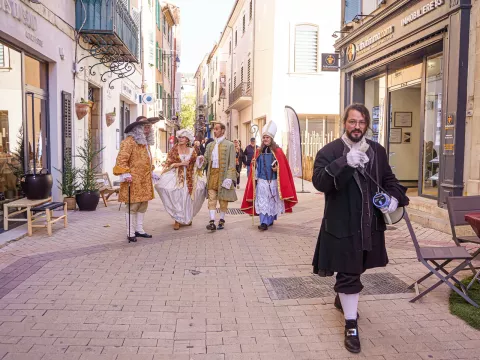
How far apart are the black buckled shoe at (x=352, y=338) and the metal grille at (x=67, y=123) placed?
324 inches

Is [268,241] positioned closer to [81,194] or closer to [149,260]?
[149,260]

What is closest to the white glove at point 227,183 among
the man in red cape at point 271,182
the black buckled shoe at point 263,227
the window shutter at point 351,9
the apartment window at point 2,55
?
the man in red cape at point 271,182

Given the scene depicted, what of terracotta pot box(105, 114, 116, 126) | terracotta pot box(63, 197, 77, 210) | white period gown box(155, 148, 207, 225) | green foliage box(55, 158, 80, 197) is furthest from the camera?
terracotta pot box(105, 114, 116, 126)

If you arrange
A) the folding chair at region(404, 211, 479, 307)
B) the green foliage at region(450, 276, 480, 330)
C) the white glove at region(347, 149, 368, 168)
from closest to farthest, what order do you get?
the white glove at region(347, 149, 368, 168), the green foliage at region(450, 276, 480, 330), the folding chair at region(404, 211, 479, 307)

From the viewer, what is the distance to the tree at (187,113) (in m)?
67.4

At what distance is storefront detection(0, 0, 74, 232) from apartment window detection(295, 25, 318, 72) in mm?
11715

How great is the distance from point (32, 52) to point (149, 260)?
4928 millimetres

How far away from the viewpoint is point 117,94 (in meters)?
15.5

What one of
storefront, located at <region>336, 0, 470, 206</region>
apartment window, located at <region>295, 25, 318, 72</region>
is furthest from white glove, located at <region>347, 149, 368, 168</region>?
apartment window, located at <region>295, 25, 318, 72</region>

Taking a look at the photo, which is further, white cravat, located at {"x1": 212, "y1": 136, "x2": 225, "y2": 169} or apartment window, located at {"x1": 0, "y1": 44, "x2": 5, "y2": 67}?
white cravat, located at {"x1": 212, "y1": 136, "x2": 225, "y2": 169}

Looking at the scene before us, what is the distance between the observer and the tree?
67.4 m

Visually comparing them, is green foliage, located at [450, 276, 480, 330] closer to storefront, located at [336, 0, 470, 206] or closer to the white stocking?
the white stocking

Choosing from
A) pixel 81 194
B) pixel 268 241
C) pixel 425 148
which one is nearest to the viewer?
pixel 268 241

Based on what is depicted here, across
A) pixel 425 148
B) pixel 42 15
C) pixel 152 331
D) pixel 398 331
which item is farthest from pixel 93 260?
pixel 425 148
